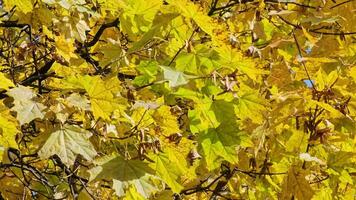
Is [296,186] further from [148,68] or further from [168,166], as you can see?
[148,68]

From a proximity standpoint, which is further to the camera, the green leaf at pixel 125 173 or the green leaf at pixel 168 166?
the green leaf at pixel 168 166

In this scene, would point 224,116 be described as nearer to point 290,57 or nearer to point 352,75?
point 352,75

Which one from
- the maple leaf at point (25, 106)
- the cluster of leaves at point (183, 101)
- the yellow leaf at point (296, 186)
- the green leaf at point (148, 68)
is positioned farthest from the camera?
the yellow leaf at point (296, 186)

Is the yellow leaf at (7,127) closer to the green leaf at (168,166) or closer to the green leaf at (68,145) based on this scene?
the green leaf at (68,145)

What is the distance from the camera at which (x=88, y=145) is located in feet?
6.72

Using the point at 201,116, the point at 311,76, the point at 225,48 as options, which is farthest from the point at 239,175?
the point at 225,48

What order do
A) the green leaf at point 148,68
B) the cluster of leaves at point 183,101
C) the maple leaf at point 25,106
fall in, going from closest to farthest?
the maple leaf at point 25,106, the cluster of leaves at point 183,101, the green leaf at point 148,68

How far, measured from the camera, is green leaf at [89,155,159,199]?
206cm

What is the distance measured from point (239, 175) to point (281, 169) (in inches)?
9.4

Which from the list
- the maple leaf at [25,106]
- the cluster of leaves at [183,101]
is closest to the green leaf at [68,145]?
the cluster of leaves at [183,101]

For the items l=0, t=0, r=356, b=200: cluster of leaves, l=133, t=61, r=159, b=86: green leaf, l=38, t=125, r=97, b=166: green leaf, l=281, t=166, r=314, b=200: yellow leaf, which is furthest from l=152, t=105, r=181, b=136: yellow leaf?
l=281, t=166, r=314, b=200: yellow leaf

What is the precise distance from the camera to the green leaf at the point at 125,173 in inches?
81.3

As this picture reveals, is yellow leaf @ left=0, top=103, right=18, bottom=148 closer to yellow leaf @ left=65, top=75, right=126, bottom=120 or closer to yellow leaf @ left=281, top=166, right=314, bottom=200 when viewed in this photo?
yellow leaf @ left=65, top=75, right=126, bottom=120

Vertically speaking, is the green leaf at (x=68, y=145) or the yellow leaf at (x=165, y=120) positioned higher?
the green leaf at (x=68, y=145)
